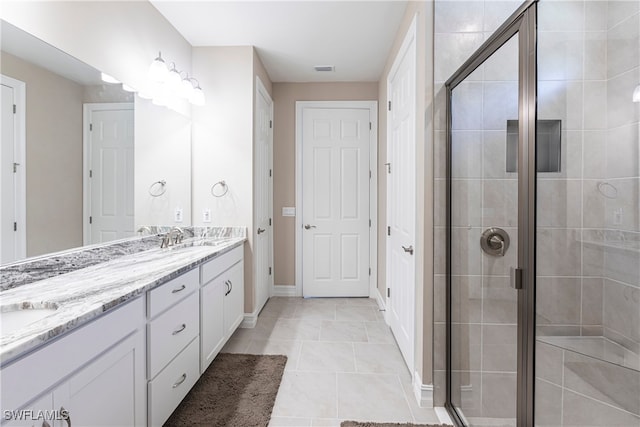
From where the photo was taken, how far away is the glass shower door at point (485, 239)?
4.26ft

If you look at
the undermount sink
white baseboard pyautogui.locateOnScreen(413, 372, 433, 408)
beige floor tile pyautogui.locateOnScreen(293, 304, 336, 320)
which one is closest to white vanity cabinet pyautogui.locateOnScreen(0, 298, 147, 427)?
the undermount sink

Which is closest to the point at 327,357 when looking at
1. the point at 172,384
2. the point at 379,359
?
the point at 379,359

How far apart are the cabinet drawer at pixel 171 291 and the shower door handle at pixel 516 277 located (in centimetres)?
153

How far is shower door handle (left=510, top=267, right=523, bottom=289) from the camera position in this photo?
1209 mm

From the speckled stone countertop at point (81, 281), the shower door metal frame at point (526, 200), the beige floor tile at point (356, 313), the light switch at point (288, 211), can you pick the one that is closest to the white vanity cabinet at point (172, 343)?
the speckled stone countertop at point (81, 281)

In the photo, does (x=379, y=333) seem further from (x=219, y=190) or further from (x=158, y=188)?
(x=158, y=188)

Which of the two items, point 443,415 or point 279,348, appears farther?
point 279,348

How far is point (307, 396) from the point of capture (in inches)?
79.2

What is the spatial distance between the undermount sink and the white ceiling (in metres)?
2.26

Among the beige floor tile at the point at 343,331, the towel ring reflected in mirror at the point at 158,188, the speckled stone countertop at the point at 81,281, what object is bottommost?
the beige floor tile at the point at 343,331

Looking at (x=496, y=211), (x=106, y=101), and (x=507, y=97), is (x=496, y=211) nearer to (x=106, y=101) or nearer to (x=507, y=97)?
(x=507, y=97)

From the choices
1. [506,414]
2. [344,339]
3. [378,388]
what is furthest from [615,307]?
[344,339]

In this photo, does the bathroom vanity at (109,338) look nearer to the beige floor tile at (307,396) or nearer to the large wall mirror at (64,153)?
the large wall mirror at (64,153)

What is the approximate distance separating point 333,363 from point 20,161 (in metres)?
2.18
